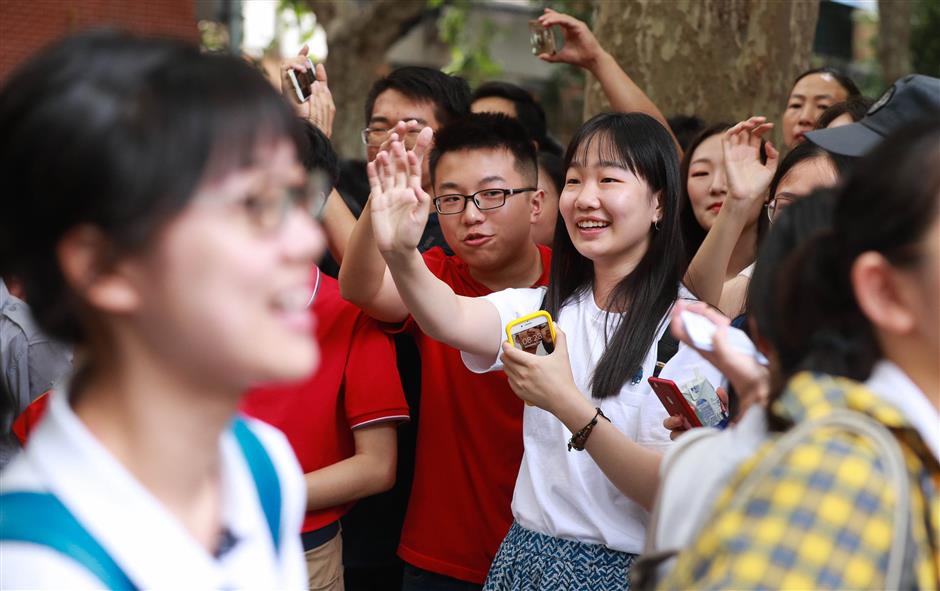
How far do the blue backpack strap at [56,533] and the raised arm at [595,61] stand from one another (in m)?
3.13

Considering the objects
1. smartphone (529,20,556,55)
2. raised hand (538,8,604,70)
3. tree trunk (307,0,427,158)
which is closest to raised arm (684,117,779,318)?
raised hand (538,8,604,70)

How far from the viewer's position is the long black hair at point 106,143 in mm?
1193

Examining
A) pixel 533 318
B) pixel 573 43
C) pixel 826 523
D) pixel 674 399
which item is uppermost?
pixel 573 43

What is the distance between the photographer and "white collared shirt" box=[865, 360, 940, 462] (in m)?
1.34

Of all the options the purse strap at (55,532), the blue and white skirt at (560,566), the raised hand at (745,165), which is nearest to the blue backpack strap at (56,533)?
the purse strap at (55,532)

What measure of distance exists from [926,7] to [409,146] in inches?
507

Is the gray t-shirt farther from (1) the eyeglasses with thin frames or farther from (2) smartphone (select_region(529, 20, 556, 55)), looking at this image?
(1) the eyeglasses with thin frames

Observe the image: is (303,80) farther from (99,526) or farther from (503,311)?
(99,526)

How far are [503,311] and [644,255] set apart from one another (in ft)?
1.35

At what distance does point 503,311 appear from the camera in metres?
2.77

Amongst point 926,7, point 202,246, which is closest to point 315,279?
point 202,246

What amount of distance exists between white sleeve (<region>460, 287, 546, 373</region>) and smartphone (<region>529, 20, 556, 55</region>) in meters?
1.61

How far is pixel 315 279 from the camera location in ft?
10.0

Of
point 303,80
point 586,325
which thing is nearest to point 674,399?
point 586,325
